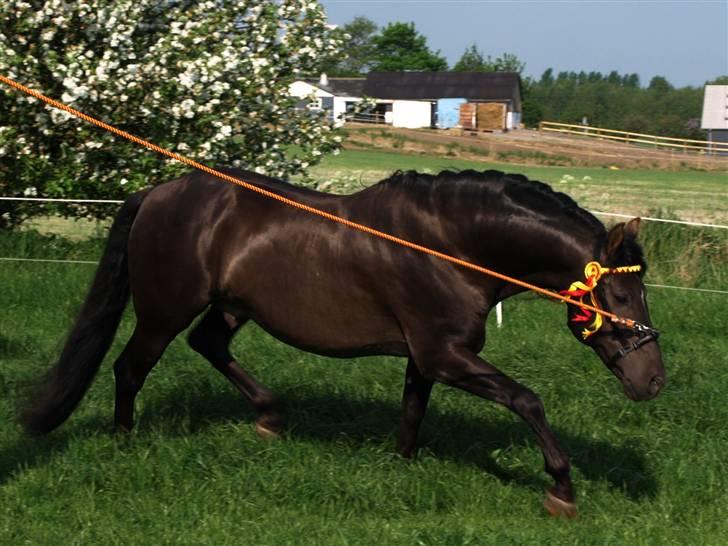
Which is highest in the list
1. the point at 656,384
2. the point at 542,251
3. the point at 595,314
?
the point at 542,251

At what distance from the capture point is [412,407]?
20.6 ft

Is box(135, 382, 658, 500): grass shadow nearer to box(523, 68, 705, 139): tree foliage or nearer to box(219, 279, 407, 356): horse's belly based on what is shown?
box(219, 279, 407, 356): horse's belly

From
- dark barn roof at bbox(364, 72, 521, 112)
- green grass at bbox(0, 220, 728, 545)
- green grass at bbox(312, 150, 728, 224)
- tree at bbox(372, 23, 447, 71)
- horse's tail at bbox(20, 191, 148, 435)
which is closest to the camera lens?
green grass at bbox(0, 220, 728, 545)

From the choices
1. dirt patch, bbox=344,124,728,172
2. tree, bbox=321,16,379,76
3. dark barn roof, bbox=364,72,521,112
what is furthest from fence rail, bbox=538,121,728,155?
tree, bbox=321,16,379,76

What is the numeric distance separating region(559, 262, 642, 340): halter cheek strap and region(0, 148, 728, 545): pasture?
0.99 meters

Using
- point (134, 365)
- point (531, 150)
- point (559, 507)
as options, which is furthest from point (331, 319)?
point (531, 150)

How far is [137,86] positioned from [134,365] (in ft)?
20.2

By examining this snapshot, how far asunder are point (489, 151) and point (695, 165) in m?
9.78

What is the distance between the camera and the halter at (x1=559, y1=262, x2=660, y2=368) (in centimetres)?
535

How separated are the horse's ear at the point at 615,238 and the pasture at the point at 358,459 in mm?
1380

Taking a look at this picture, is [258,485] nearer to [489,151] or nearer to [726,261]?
[726,261]

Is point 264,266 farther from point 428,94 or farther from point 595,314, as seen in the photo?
point 428,94

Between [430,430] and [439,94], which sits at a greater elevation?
[439,94]

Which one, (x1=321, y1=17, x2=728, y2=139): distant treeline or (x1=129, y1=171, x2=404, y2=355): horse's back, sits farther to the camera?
(x1=321, y1=17, x2=728, y2=139): distant treeline
